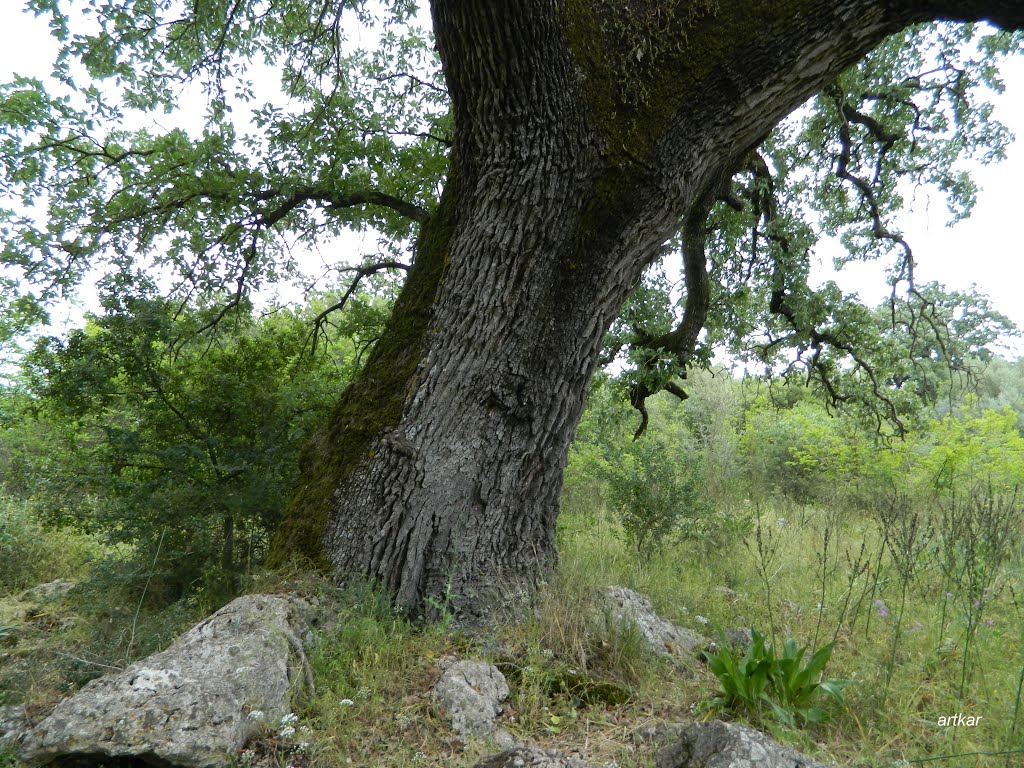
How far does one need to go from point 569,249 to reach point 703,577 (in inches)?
121

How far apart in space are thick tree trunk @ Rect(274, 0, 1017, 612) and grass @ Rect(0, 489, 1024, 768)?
0.43 m

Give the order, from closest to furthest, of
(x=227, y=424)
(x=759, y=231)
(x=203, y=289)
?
1. (x=227, y=424)
2. (x=203, y=289)
3. (x=759, y=231)

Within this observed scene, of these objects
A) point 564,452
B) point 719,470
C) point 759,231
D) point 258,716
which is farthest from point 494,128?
point 719,470

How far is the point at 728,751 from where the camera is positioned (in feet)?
6.17

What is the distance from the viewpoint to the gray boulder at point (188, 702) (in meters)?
2.17

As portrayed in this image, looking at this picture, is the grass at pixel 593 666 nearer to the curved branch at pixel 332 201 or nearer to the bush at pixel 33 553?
the bush at pixel 33 553

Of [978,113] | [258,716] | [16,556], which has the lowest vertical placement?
[16,556]

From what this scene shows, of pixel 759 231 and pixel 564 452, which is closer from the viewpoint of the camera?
pixel 564 452

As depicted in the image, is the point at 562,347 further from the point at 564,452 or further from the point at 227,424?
the point at 227,424

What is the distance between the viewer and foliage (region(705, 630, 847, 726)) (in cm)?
248

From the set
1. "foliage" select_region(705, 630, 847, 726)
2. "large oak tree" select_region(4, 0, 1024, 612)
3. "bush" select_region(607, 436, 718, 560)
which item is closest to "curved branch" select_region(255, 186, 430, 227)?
"large oak tree" select_region(4, 0, 1024, 612)

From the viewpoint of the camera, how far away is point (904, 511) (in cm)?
373

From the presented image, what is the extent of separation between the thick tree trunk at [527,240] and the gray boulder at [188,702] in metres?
0.76

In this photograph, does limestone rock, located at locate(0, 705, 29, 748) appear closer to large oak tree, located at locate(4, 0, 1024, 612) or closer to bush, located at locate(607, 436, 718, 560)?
large oak tree, located at locate(4, 0, 1024, 612)
